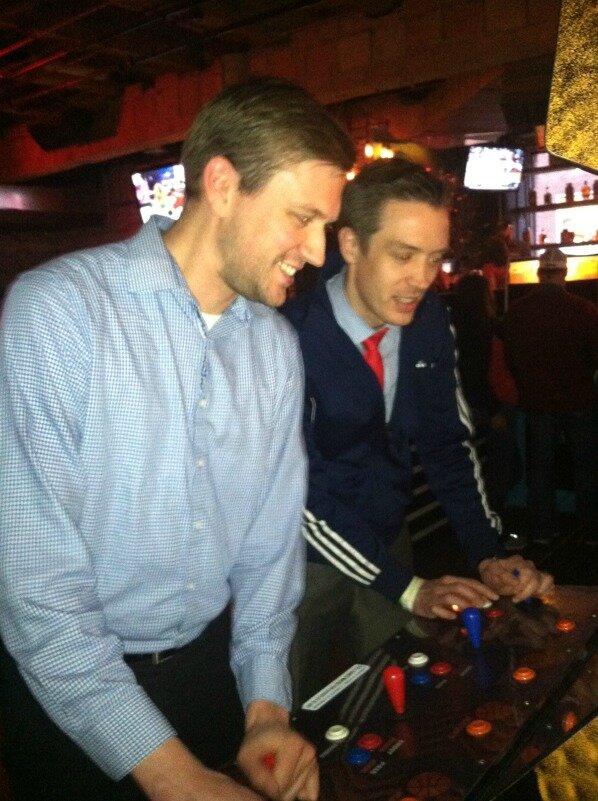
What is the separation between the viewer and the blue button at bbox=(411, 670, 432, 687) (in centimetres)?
106

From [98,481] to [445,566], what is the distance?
3265mm

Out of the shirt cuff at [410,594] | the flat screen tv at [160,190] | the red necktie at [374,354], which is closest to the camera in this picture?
the shirt cuff at [410,594]

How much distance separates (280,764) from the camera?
0.85 metres

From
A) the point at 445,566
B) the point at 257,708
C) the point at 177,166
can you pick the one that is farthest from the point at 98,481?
the point at 177,166

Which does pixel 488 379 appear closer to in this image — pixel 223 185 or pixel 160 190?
pixel 223 185

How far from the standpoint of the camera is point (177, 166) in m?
7.07

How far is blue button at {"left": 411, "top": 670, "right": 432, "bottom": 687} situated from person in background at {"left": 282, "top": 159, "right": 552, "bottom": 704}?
0.47 metres

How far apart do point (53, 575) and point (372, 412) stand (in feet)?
3.15

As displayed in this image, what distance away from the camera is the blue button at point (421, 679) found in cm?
106

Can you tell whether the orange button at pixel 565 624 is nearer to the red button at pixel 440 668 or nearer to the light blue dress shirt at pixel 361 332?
the red button at pixel 440 668

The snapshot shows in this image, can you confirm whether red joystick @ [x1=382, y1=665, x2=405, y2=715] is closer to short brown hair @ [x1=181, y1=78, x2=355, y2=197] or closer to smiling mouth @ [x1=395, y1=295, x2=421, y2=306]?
short brown hair @ [x1=181, y1=78, x2=355, y2=197]

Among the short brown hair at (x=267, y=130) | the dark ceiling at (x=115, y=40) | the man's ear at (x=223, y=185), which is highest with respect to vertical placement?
the dark ceiling at (x=115, y=40)

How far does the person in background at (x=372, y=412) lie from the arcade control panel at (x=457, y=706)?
34 centimetres

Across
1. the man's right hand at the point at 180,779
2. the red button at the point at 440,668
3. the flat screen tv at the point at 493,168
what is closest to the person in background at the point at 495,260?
the flat screen tv at the point at 493,168
